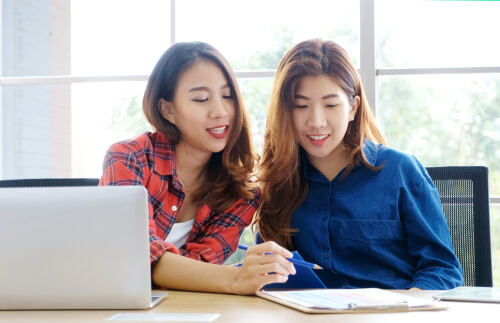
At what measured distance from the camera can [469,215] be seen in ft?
5.66

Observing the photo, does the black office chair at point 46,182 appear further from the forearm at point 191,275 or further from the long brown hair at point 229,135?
the forearm at point 191,275

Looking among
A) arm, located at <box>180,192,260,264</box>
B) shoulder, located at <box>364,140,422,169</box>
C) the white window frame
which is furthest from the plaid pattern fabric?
the white window frame

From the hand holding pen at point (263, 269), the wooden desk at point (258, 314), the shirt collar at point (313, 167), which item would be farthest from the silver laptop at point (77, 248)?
the shirt collar at point (313, 167)

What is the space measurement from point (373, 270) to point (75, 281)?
0.89 metres

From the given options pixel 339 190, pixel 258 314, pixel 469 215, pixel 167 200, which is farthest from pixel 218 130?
pixel 258 314

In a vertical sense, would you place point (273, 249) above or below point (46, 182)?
below

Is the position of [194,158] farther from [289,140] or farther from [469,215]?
[469,215]

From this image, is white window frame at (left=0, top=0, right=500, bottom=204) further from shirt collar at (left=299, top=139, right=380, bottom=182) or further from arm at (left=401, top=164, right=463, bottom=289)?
arm at (left=401, top=164, right=463, bottom=289)

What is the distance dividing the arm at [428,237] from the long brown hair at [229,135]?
456 mm

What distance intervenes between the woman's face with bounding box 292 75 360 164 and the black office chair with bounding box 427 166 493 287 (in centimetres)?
32

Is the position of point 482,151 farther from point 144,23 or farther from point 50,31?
point 50,31

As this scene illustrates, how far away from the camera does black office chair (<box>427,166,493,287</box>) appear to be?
1.70 m

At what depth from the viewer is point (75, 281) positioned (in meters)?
1.03

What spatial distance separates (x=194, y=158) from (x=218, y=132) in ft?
0.42
